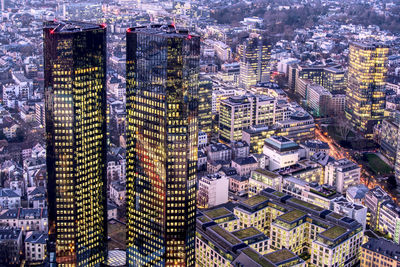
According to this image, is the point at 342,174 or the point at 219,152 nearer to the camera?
the point at 342,174

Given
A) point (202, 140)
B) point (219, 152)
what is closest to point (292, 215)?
point (219, 152)

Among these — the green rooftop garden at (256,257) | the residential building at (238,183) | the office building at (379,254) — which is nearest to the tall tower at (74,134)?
the green rooftop garden at (256,257)

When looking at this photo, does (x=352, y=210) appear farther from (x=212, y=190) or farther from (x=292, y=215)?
(x=212, y=190)

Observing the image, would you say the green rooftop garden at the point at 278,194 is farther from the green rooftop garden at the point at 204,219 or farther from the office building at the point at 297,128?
the office building at the point at 297,128

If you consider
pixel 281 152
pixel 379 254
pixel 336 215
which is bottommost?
pixel 379 254

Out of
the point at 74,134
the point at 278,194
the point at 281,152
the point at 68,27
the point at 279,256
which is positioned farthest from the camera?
the point at 281,152
